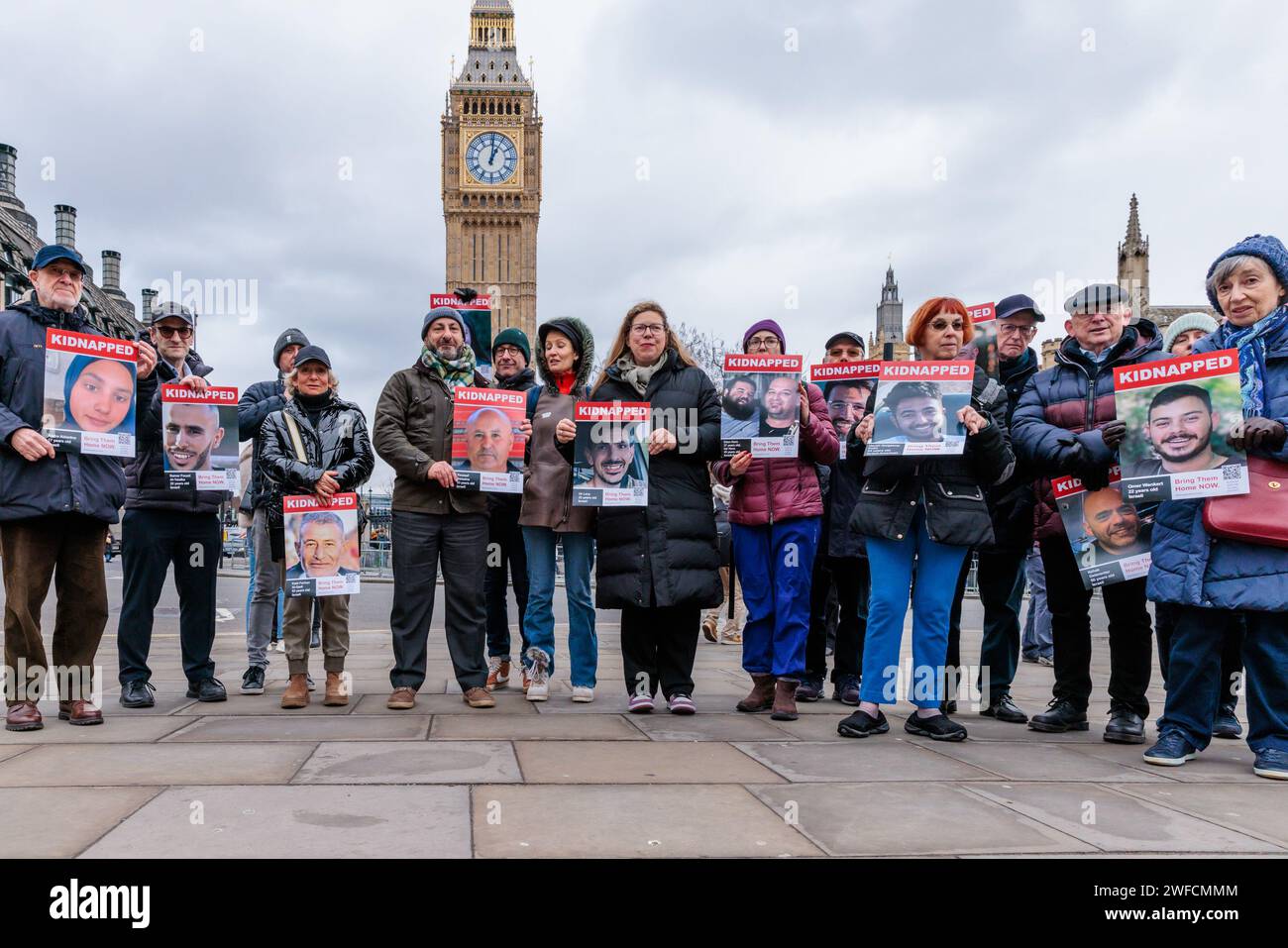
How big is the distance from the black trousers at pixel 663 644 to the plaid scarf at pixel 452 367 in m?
1.54

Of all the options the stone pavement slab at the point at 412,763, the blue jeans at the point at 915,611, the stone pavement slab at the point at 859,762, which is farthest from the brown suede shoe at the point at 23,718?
the blue jeans at the point at 915,611

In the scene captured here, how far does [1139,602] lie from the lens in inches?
193

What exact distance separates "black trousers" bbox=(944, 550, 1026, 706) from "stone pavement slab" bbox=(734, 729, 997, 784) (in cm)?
103

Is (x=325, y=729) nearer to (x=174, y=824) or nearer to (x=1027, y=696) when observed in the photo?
(x=174, y=824)

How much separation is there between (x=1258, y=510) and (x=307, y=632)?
4.45m

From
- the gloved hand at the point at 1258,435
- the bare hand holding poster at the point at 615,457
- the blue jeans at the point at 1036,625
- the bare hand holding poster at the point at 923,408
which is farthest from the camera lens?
the blue jeans at the point at 1036,625

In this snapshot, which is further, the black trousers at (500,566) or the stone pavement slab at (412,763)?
the black trousers at (500,566)

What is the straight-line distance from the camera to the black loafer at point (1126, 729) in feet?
15.7

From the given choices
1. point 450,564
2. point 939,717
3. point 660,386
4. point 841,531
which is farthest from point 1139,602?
point 450,564

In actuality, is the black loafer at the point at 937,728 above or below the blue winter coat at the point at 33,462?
below

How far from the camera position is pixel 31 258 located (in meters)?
Answer: 44.2

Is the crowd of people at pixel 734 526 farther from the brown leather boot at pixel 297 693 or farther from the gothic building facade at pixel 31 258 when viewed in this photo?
the gothic building facade at pixel 31 258

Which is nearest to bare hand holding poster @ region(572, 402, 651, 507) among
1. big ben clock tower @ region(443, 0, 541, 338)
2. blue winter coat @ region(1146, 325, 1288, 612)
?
blue winter coat @ region(1146, 325, 1288, 612)

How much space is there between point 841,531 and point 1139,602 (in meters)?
1.64
